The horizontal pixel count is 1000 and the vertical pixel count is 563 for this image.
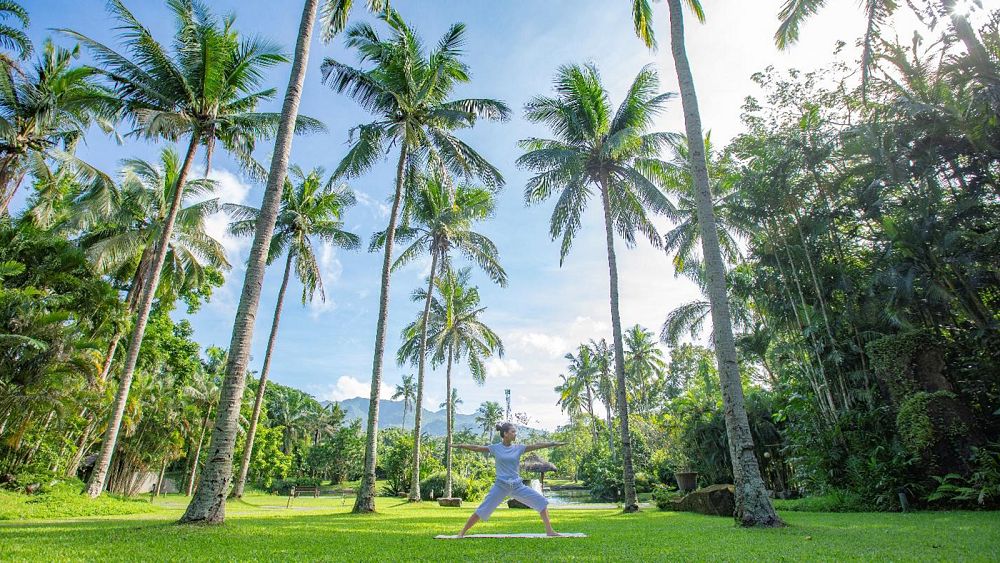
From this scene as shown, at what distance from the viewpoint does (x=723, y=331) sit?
777 cm

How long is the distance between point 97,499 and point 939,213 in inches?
944

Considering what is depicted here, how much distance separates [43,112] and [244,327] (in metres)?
12.8

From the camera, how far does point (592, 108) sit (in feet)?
55.5

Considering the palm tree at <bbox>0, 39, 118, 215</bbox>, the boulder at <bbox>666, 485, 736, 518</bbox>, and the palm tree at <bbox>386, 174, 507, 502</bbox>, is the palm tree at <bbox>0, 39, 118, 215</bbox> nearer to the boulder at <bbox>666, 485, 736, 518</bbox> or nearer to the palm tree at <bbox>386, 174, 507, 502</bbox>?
the palm tree at <bbox>386, 174, 507, 502</bbox>

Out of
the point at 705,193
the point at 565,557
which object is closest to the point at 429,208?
the point at 705,193

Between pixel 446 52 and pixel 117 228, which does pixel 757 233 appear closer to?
pixel 446 52

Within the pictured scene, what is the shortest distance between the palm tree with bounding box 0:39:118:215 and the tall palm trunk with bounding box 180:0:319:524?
9.82 meters

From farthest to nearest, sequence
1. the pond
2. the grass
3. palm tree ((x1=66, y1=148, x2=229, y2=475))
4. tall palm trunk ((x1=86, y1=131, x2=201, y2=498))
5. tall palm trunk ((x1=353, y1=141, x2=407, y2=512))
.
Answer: the pond, palm tree ((x1=66, y1=148, x2=229, y2=475)), tall palm trunk ((x1=86, y1=131, x2=201, y2=498)), tall palm trunk ((x1=353, y1=141, x2=407, y2=512)), the grass

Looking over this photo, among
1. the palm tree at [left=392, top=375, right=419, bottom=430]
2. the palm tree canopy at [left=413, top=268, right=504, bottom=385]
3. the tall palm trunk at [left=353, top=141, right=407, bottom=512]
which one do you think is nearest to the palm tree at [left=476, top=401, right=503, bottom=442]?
the palm tree at [left=392, top=375, right=419, bottom=430]

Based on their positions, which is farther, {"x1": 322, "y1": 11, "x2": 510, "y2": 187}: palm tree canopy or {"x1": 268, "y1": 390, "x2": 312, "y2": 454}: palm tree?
{"x1": 268, "y1": 390, "x2": 312, "y2": 454}: palm tree

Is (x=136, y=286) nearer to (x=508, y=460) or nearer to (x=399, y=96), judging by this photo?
(x=399, y=96)

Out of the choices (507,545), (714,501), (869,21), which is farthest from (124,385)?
(869,21)

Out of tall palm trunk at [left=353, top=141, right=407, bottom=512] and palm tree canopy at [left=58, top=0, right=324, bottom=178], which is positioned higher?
palm tree canopy at [left=58, top=0, right=324, bottom=178]

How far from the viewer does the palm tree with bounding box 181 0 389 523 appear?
22.0 feet
